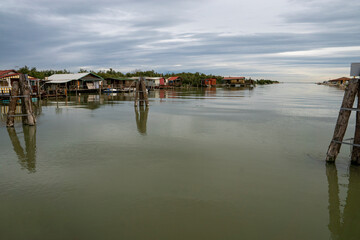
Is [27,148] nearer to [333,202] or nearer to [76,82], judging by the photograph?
[333,202]

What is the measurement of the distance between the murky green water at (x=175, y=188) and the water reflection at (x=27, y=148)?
39mm

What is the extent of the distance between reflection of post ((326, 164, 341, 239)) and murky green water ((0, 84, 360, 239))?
27mm

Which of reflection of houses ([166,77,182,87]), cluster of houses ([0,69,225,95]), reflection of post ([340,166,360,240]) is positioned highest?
reflection of houses ([166,77,182,87])

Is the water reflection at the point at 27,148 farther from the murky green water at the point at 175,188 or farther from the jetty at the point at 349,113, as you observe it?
the jetty at the point at 349,113

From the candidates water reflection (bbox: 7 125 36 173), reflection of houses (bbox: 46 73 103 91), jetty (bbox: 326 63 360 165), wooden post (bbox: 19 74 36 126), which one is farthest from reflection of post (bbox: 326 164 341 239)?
reflection of houses (bbox: 46 73 103 91)

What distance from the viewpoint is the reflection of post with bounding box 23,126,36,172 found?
818cm

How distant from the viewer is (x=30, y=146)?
1047 centimetres

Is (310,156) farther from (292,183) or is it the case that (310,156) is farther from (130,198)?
(130,198)

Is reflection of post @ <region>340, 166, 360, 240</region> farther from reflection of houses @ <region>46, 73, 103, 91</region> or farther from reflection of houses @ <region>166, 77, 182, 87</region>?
reflection of houses @ <region>166, 77, 182, 87</region>

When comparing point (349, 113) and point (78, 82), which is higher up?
point (78, 82)

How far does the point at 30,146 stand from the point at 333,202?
34.9 feet

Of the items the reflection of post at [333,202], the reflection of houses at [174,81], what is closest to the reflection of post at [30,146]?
the reflection of post at [333,202]

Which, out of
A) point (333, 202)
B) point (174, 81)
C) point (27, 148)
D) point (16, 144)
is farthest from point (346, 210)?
point (174, 81)

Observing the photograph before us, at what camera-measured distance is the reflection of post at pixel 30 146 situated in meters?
8.18
